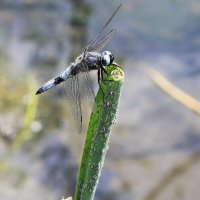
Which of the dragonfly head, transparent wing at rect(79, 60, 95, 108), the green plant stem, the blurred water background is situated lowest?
the green plant stem

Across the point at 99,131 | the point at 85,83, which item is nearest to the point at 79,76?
the point at 85,83

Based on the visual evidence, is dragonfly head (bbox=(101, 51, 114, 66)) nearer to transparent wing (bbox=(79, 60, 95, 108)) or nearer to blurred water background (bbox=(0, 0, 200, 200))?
transparent wing (bbox=(79, 60, 95, 108))

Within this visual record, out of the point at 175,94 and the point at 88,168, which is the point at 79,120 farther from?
the point at 175,94

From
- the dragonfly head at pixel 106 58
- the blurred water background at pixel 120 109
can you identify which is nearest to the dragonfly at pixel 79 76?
the dragonfly head at pixel 106 58

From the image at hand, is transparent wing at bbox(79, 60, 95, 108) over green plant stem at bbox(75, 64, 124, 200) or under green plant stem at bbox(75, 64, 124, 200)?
over

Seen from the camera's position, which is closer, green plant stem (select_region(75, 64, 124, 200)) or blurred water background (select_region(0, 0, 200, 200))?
green plant stem (select_region(75, 64, 124, 200))

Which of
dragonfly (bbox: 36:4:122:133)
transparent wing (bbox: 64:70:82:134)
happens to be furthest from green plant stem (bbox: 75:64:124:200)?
transparent wing (bbox: 64:70:82:134)

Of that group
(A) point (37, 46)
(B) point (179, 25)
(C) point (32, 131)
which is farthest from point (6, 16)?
(C) point (32, 131)
